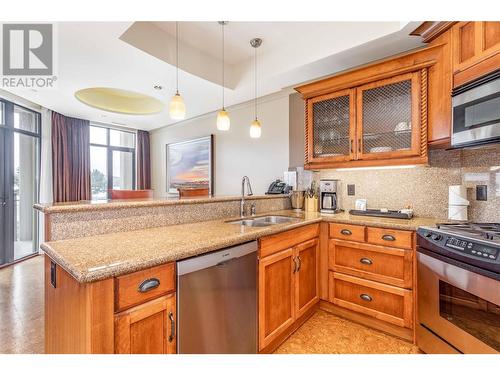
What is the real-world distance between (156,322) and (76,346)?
310 mm

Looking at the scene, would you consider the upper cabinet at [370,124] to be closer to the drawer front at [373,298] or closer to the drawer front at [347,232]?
the drawer front at [347,232]

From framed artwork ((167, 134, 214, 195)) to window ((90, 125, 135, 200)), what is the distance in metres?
1.32

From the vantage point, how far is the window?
5.32 metres

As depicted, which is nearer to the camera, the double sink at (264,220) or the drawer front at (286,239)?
the drawer front at (286,239)

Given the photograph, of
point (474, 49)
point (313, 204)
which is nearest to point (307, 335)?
point (313, 204)

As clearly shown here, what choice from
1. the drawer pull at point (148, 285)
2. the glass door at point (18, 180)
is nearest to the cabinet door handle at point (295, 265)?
the drawer pull at point (148, 285)

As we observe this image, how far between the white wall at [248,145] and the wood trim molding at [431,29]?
1574mm

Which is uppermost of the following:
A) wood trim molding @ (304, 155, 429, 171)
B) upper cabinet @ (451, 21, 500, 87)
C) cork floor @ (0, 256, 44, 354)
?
upper cabinet @ (451, 21, 500, 87)

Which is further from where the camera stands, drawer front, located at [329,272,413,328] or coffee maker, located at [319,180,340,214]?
coffee maker, located at [319,180,340,214]

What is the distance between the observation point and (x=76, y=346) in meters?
0.97

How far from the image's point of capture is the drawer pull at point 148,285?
3.30 feet

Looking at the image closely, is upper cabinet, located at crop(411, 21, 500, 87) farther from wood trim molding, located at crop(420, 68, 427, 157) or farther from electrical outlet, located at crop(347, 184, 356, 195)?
electrical outlet, located at crop(347, 184, 356, 195)

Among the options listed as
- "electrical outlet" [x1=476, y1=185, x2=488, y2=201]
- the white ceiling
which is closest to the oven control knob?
"electrical outlet" [x1=476, y1=185, x2=488, y2=201]
